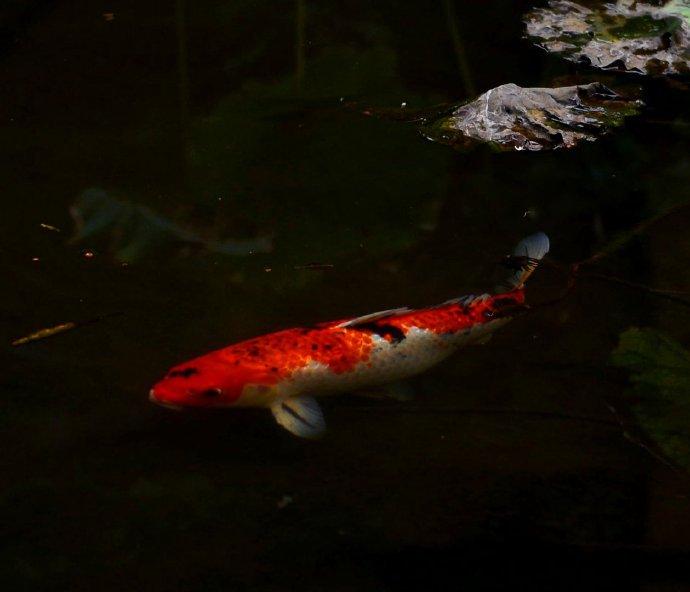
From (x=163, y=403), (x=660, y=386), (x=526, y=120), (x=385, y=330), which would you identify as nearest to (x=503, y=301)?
(x=385, y=330)

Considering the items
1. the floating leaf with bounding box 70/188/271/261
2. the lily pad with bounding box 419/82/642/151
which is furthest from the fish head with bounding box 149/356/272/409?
the lily pad with bounding box 419/82/642/151

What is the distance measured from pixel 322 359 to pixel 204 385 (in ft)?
0.92

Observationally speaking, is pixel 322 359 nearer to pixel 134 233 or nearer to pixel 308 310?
pixel 308 310

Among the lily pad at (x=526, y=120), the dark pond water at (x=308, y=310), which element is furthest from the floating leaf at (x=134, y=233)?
the lily pad at (x=526, y=120)

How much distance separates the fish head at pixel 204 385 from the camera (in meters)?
1.87

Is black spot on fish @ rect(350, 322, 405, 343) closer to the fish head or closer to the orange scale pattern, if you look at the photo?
the orange scale pattern

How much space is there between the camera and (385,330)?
206 centimetres

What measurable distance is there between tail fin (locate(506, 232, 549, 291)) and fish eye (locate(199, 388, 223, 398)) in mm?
800

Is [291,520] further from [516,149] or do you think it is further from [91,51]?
[91,51]

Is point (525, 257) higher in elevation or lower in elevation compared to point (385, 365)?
higher

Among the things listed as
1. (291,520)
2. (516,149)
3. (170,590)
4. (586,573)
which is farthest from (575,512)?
(516,149)

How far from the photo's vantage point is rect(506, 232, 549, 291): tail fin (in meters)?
2.23

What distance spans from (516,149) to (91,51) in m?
1.72

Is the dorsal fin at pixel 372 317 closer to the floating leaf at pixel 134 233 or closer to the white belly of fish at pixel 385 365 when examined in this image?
the white belly of fish at pixel 385 365
